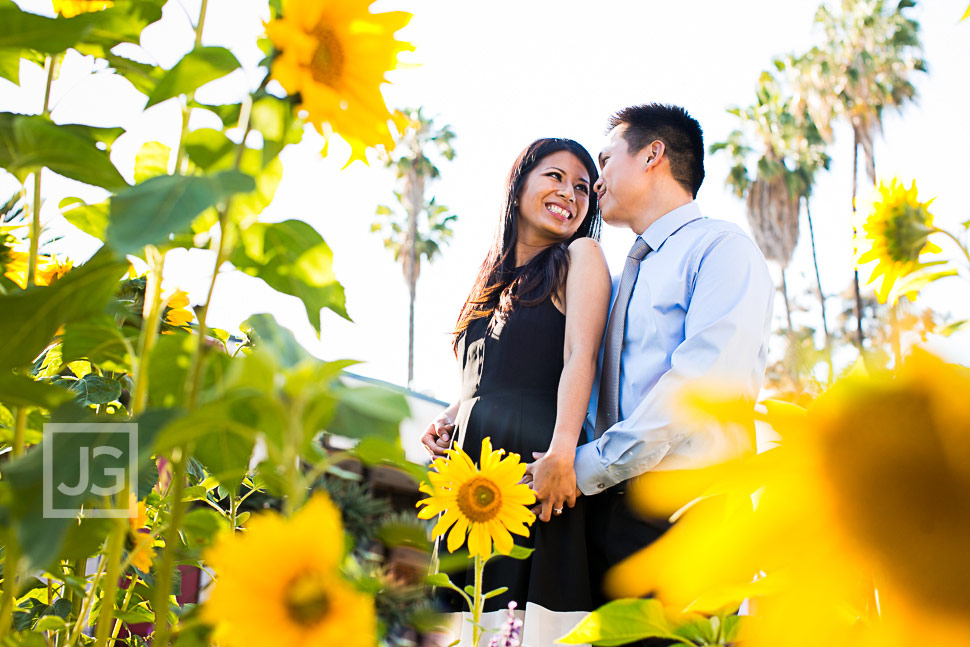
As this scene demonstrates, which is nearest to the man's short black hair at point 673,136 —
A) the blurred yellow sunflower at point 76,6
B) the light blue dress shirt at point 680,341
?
the light blue dress shirt at point 680,341

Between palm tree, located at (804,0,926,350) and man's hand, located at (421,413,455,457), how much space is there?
16347 mm

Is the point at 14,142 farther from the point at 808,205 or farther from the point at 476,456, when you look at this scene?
the point at 808,205

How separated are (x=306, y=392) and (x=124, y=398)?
117 centimetres

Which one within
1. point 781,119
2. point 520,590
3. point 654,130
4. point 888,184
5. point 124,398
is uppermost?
point 781,119

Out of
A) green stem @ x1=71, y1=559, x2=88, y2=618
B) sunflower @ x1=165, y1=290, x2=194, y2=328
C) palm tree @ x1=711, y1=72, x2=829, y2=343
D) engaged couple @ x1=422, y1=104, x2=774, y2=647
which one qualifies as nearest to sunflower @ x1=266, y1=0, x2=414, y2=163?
green stem @ x1=71, y1=559, x2=88, y2=618

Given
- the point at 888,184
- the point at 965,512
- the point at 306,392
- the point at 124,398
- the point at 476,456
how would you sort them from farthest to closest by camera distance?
the point at 476,456 → the point at 124,398 → the point at 888,184 → the point at 306,392 → the point at 965,512

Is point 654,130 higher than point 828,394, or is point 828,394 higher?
point 654,130

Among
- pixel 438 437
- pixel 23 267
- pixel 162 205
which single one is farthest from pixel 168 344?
pixel 438 437

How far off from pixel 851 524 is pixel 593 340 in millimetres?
1765

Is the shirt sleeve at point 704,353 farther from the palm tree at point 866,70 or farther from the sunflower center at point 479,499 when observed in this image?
the palm tree at point 866,70

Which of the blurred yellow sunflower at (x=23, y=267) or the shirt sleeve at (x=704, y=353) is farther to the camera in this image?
the shirt sleeve at (x=704, y=353)

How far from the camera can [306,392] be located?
13.5 inches

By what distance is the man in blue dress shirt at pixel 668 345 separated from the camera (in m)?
1.70

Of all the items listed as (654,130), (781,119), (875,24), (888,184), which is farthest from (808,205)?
(888,184)
